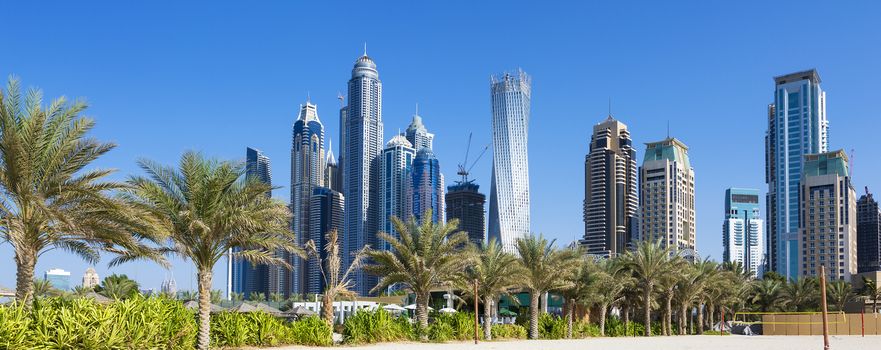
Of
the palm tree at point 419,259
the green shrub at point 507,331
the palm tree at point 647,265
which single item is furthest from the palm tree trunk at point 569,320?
the palm tree at point 419,259

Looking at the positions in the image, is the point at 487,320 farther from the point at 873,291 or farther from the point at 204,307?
the point at 873,291

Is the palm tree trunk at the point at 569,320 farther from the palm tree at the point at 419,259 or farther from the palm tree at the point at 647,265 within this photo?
the palm tree at the point at 419,259

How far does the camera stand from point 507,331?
42.4m

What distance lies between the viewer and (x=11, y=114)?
20172 mm

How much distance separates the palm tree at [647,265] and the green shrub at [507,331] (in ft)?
39.5

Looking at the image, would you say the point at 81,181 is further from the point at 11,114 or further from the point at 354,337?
the point at 354,337

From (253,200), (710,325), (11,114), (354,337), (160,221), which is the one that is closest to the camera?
(11,114)

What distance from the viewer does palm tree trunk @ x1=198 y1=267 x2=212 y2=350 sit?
78.0 ft

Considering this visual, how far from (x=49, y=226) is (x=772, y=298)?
8317 centimetres

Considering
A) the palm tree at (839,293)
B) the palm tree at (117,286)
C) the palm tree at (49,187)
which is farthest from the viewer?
the palm tree at (839,293)

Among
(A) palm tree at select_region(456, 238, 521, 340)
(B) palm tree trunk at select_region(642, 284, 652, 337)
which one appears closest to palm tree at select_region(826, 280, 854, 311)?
(B) palm tree trunk at select_region(642, 284, 652, 337)

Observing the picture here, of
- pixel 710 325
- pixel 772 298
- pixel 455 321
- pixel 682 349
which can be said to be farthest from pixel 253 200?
pixel 772 298

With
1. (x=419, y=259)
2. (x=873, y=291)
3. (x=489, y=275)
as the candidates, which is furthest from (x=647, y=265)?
(x=873, y=291)

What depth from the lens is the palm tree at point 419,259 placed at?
35125mm
